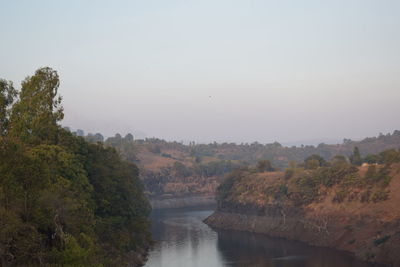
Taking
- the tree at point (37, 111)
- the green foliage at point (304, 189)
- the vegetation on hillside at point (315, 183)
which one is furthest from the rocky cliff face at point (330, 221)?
the tree at point (37, 111)

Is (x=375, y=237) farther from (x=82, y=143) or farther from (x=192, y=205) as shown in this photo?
(x=192, y=205)

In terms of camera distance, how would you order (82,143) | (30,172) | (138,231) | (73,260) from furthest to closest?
(138,231) < (82,143) < (30,172) < (73,260)

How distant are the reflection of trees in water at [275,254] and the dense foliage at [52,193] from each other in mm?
18288

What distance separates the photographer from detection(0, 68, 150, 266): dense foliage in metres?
35.4

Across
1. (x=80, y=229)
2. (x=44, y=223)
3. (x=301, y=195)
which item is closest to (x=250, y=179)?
(x=301, y=195)

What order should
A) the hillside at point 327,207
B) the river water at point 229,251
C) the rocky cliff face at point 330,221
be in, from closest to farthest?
the river water at point 229,251, the rocky cliff face at point 330,221, the hillside at point 327,207

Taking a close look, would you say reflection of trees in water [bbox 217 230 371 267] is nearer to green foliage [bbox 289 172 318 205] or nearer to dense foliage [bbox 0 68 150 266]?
green foliage [bbox 289 172 318 205]

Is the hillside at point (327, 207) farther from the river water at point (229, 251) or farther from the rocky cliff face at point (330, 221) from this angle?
the river water at point (229, 251)

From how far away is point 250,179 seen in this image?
132750mm

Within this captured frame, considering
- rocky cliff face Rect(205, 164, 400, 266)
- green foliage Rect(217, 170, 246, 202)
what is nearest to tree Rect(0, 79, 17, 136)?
rocky cliff face Rect(205, 164, 400, 266)

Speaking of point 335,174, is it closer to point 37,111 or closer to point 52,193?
point 37,111

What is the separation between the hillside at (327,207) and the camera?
84750 mm

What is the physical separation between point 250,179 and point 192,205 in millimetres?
50217

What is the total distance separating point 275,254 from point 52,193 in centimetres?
5666
